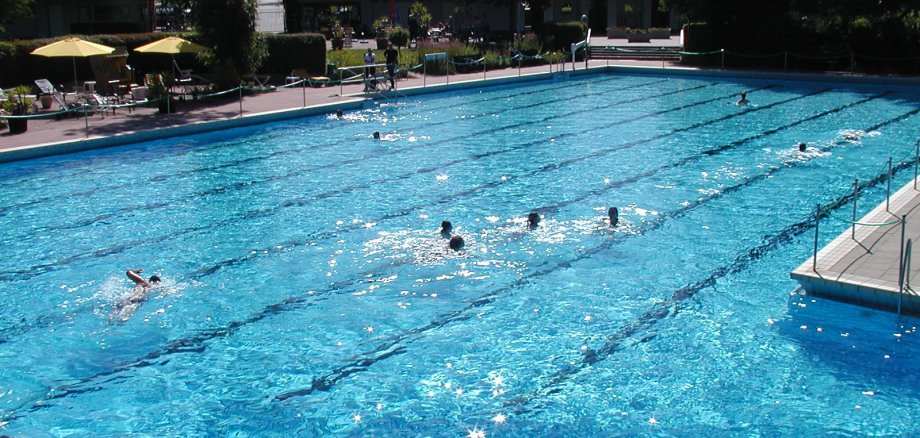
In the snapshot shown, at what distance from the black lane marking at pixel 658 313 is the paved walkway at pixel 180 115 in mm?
12628

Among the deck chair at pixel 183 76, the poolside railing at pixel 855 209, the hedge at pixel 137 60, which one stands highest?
the hedge at pixel 137 60

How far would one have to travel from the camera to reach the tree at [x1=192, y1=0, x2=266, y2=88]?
23.5 metres

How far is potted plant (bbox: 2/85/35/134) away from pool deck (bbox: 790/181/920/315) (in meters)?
15.9

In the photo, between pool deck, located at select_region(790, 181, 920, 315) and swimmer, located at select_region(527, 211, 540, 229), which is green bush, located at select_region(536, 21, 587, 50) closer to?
swimmer, located at select_region(527, 211, 540, 229)

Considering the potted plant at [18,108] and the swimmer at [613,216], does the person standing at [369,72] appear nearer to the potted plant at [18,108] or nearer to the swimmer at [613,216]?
the potted plant at [18,108]

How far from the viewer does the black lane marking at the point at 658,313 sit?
745 cm

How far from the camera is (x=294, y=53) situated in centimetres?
2839

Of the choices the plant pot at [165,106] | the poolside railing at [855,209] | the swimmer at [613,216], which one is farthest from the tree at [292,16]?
the swimmer at [613,216]

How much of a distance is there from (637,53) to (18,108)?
23.8m

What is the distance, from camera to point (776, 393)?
288 inches

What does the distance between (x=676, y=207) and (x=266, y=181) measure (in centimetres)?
679

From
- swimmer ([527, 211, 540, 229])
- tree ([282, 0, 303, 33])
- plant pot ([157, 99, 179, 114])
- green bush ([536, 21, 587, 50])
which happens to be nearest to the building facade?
tree ([282, 0, 303, 33])

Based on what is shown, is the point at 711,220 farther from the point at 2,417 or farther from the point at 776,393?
the point at 2,417

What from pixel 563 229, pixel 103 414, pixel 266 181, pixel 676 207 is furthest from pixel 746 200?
pixel 103 414
